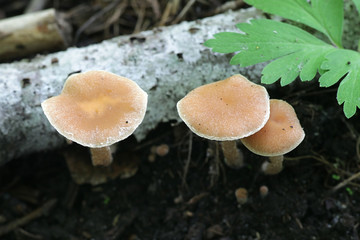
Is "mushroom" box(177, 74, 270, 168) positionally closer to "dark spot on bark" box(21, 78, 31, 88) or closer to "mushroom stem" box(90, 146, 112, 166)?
"mushroom stem" box(90, 146, 112, 166)

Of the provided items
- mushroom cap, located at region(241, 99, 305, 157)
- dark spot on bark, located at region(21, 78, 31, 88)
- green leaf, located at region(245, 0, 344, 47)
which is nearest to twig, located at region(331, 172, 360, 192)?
mushroom cap, located at region(241, 99, 305, 157)

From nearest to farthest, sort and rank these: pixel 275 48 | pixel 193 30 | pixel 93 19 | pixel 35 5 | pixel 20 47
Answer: pixel 275 48, pixel 193 30, pixel 20 47, pixel 93 19, pixel 35 5

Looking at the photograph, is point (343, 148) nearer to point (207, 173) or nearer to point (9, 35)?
point (207, 173)

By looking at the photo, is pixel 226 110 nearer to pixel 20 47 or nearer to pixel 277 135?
pixel 277 135

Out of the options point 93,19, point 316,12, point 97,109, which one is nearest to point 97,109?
point 97,109

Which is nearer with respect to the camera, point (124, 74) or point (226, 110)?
point (226, 110)

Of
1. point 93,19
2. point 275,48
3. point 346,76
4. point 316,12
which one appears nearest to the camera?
point 346,76

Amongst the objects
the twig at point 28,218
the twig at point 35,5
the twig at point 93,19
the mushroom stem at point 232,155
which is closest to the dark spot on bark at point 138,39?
the mushroom stem at point 232,155
